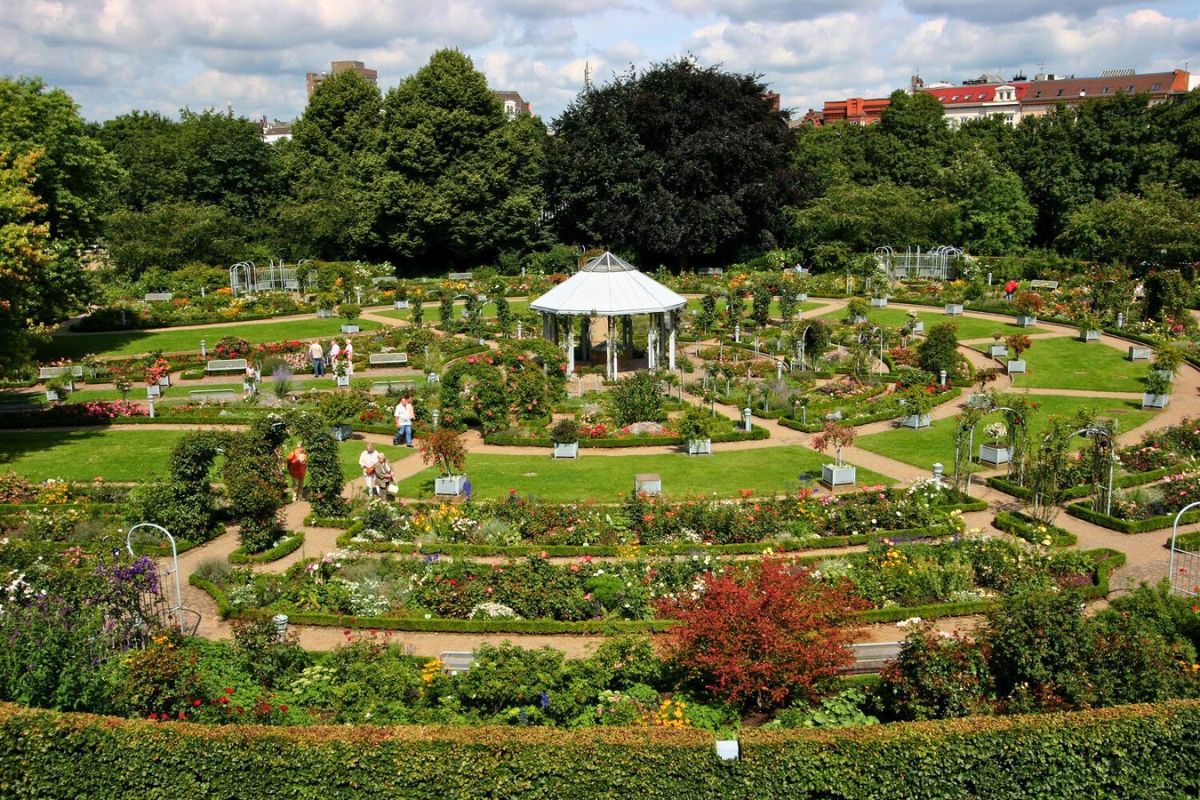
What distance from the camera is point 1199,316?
A: 40062 mm

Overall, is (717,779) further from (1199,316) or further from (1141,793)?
(1199,316)

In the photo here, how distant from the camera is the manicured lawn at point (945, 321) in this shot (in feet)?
130

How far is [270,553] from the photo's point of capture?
18.7m

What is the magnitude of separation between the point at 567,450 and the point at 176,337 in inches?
918

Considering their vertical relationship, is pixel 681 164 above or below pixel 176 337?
above

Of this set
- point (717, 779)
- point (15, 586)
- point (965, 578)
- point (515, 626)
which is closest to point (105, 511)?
point (15, 586)

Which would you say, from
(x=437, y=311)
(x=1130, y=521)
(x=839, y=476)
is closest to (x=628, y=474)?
(x=839, y=476)

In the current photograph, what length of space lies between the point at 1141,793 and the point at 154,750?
11.2 metres

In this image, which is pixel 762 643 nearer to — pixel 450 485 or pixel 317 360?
pixel 450 485

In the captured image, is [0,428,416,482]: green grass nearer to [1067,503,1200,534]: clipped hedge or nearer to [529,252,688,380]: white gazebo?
[529,252,688,380]: white gazebo

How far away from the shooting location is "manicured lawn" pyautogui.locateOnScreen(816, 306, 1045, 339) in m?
39.7

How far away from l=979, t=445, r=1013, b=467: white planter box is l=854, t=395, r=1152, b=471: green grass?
1.45ft

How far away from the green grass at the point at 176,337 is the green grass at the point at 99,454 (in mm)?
10482

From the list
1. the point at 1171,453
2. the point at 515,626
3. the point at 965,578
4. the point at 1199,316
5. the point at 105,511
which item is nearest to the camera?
the point at 515,626
